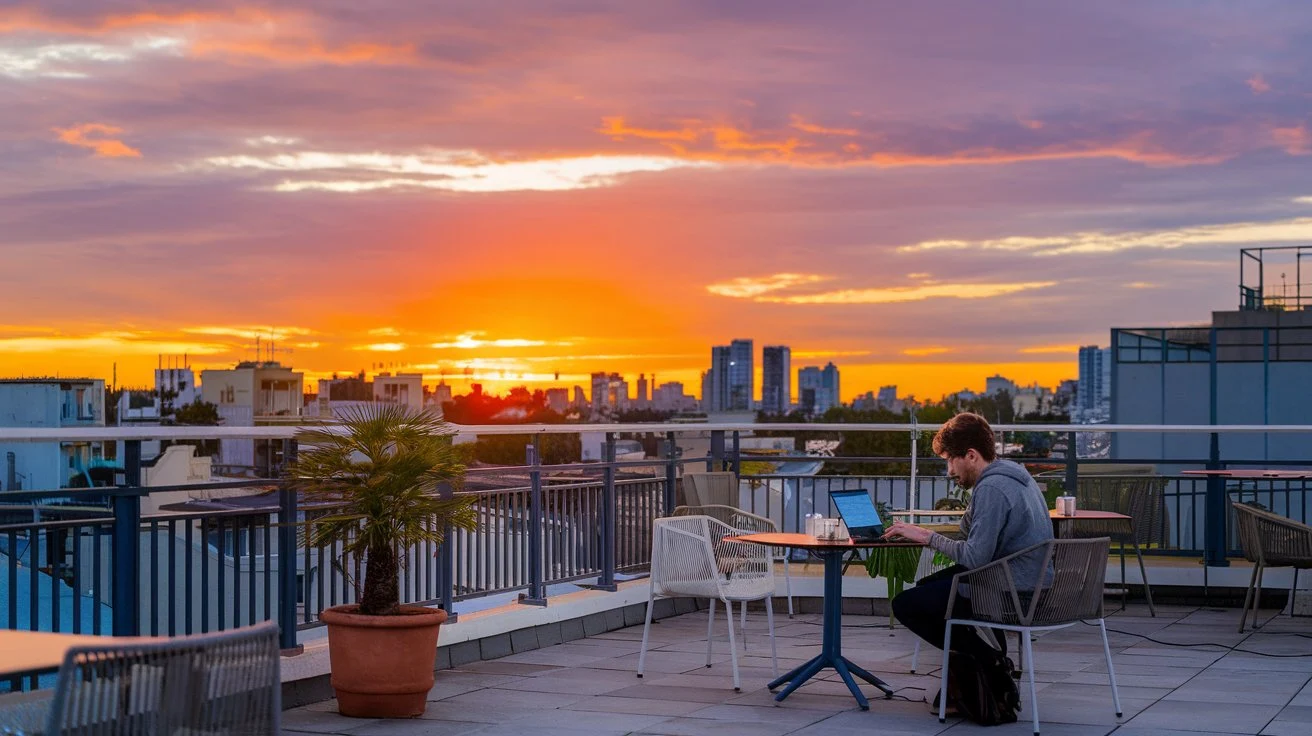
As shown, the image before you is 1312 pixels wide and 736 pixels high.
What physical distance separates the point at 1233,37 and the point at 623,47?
23.4 feet

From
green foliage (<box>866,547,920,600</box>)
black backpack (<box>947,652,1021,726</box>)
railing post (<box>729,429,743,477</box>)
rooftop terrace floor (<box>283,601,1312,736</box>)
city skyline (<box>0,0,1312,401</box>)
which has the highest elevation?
city skyline (<box>0,0,1312,401</box>)

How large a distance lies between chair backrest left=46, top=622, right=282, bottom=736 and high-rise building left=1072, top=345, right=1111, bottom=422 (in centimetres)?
8324

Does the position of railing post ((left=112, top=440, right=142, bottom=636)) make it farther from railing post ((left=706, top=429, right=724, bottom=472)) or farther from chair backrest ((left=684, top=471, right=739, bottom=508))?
railing post ((left=706, top=429, right=724, bottom=472))

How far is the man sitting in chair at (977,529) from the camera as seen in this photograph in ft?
20.9

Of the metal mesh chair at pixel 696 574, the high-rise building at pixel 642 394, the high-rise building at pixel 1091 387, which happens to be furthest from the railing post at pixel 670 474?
the high-rise building at pixel 642 394

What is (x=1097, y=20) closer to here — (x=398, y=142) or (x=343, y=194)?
(x=398, y=142)

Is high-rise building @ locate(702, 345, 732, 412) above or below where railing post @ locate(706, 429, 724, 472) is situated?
above

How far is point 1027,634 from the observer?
6.47 metres

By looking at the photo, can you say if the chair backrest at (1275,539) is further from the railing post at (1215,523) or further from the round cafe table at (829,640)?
the round cafe table at (829,640)

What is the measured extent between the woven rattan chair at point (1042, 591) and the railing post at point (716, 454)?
15.2ft

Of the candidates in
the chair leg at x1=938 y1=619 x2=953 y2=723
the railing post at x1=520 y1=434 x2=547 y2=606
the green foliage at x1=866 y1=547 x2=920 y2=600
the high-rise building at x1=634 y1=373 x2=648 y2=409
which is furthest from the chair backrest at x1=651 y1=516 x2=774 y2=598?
the high-rise building at x1=634 y1=373 x2=648 y2=409

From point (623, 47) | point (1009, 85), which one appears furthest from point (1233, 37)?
point (623, 47)

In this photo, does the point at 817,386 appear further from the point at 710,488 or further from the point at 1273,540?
the point at 1273,540

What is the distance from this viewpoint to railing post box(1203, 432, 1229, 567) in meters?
11.1
